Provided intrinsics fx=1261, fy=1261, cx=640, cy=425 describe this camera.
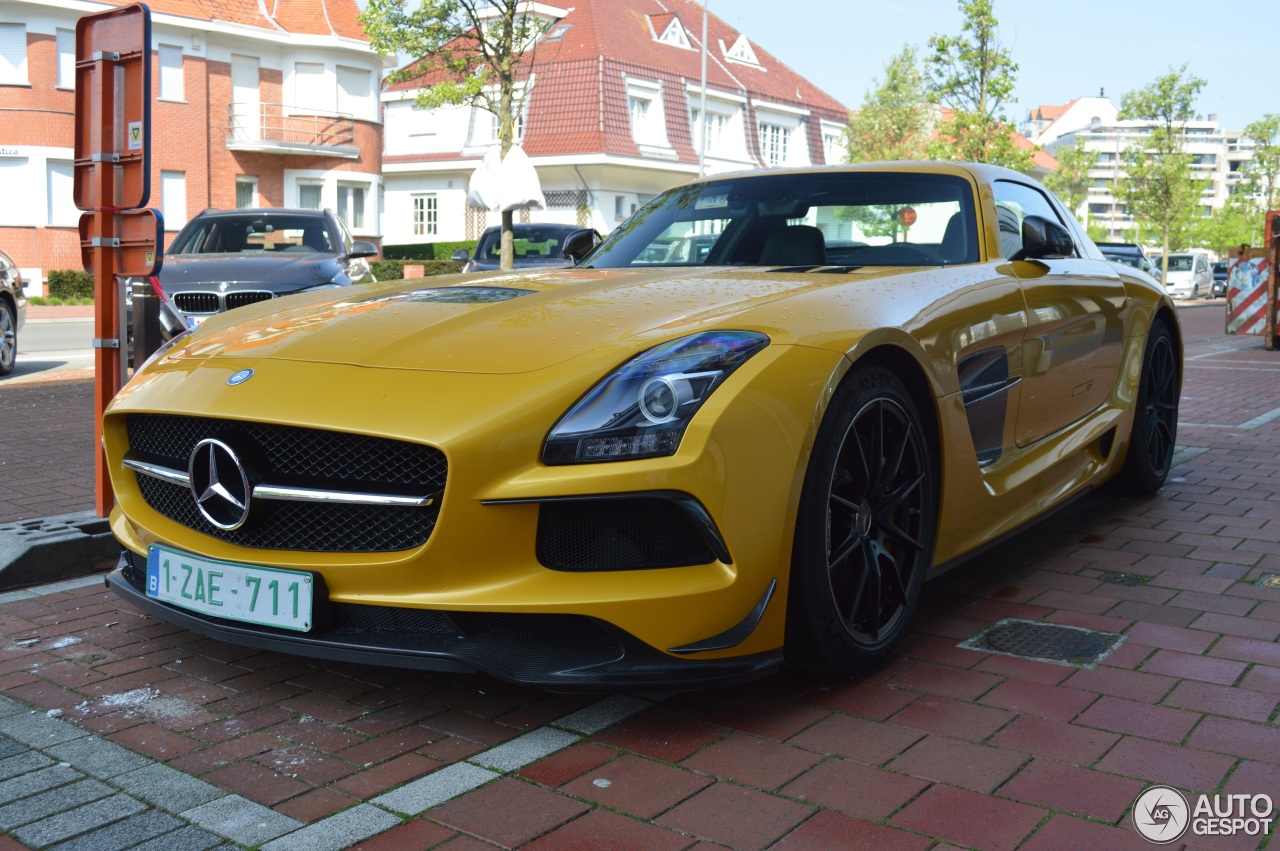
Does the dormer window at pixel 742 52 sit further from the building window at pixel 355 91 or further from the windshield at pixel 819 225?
the windshield at pixel 819 225

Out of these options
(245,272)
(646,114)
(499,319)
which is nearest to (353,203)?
(646,114)

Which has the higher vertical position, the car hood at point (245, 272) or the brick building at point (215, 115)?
the brick building at point (215, 115)

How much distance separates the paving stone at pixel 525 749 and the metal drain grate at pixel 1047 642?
1297 millimetres

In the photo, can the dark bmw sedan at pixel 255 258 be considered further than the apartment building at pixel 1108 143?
No

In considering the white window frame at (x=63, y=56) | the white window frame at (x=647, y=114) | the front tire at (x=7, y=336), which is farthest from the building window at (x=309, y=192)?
the front tire at (x=7, y=336)

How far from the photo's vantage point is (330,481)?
2820 millimetres

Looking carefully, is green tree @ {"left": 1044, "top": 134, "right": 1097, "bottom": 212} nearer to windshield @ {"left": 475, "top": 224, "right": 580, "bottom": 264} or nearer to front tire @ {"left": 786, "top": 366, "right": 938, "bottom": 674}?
windshield @ {"left": 475, "top": 224, "right": 580, "bottom": 264}

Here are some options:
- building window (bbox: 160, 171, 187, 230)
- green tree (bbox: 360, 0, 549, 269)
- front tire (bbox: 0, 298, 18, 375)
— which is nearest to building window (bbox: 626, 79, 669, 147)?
building window (bbox: 160, 171, 187, 230)

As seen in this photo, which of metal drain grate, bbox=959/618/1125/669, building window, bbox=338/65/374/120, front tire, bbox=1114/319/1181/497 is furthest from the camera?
building window, bbox=338/65/374/120

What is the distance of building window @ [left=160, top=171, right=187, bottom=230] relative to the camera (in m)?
31.7

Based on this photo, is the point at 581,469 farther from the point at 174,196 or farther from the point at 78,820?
the point at 174,196

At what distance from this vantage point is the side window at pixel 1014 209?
4391 millimetres

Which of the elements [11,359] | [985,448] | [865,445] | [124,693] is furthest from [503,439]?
[11,359]

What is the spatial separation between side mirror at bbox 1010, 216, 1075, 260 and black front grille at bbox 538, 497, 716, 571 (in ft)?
7.01
